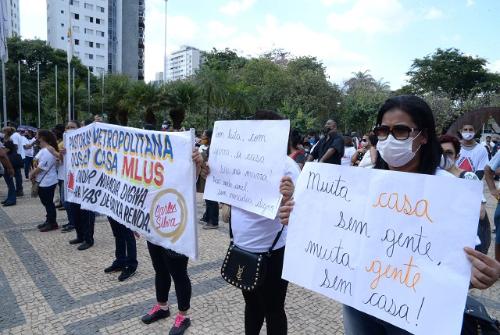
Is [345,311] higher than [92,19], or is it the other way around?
[92,19]

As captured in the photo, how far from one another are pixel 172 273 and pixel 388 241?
6.33ft

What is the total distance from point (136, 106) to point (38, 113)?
→ 18277mm

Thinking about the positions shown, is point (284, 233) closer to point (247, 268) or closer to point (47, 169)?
point (247, 268)

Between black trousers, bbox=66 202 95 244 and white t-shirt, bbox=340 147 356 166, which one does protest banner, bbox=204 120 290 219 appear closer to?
black trousers, bbox=66 202 95 244

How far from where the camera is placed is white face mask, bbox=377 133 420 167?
1.64 meters

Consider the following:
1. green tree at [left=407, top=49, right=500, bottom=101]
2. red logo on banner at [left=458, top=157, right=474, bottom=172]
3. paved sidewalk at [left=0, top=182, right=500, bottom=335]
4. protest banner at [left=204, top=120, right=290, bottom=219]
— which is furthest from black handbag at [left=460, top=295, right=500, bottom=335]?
green tree at [left=407, top=49, right=500, bottom=101]

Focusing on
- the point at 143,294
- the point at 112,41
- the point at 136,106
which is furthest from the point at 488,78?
the point at 112,41

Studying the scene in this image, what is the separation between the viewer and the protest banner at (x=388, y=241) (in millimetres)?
1353

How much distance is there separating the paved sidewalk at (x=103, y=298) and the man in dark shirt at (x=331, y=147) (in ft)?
10.6

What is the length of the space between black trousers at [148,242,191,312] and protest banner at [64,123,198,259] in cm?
14

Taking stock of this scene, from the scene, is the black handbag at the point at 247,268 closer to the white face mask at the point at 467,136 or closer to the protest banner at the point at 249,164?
the protest banner at the point at 249,164

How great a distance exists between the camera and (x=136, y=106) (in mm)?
24906

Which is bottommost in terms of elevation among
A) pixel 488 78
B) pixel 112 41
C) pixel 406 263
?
pixel 406 263

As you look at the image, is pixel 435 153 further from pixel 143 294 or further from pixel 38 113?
pixel 38 113
